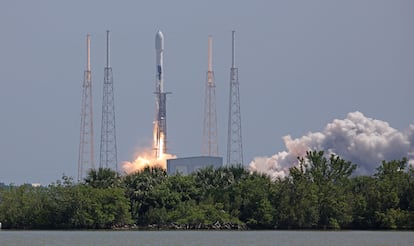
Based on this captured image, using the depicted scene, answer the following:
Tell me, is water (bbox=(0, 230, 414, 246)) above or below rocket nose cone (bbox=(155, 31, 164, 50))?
below

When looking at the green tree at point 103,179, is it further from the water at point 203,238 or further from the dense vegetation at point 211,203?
the water at point 203,238

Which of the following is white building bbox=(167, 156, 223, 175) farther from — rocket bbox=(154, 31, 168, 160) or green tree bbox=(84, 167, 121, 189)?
green tree bbox=(84, 167, 121, 189)

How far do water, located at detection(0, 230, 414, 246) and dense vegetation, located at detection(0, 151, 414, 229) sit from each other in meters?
4.14

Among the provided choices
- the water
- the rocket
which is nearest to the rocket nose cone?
the rocket

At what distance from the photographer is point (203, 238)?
327 feet

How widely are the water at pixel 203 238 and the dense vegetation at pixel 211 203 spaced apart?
414 cm

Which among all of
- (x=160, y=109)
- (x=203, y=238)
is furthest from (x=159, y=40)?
(x=203, y=238)

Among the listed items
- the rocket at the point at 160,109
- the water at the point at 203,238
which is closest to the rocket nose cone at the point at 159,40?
the rocket at the point at 160,109

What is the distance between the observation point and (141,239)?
320 ft

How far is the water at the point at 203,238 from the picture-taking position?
9244 cm

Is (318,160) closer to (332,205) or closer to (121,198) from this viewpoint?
(332,205)

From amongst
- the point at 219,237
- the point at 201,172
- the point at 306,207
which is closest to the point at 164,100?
the point at 201,172

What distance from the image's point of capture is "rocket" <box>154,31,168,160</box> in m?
159

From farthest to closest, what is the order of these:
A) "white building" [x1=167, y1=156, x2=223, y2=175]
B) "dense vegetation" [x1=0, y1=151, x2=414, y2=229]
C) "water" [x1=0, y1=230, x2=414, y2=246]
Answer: "white building" [x1=167, y1=156, x2=223, y2=175], "dense vegetation" [x1=0, y1=151, x2=414, y2=229], "water" [x1=0, y1=230, x2=414, y2=246]
